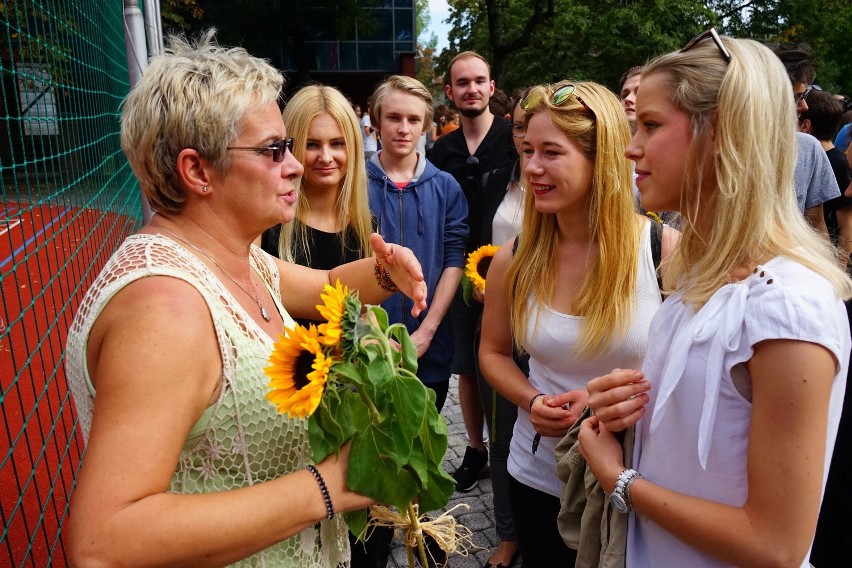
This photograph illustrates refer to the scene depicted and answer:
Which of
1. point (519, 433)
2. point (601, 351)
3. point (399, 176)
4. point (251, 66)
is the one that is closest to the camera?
point (251, 66)

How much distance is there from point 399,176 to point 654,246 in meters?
1.98

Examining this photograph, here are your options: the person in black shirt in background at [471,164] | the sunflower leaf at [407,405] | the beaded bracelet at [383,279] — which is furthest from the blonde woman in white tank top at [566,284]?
the person in black shirt in background at [471,164]

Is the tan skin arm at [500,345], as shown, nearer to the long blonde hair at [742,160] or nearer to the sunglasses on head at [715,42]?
the long blonde hair at [742,160]

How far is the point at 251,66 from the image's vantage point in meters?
1.73

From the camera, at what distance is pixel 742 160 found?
1510 millimetres

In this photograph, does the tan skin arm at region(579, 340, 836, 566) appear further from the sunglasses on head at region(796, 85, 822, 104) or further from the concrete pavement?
the sunglasses on head at region(796, 85, 822, 104)

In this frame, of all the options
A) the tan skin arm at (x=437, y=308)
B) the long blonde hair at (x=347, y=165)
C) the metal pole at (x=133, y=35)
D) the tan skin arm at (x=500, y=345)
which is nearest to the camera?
the tan skin arm at (x=500, y=345)

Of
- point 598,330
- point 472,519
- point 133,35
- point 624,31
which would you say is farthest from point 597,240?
point 624,31

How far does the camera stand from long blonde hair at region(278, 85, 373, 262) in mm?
3326

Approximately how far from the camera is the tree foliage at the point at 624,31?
2383 cm

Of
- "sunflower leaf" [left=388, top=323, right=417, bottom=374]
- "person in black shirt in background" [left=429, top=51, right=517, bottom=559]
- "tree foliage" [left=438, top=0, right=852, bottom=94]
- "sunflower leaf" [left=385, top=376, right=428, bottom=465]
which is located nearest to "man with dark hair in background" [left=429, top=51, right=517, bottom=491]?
"person in black shirt in background" [left=429, top=51, right=517, bottom=559]

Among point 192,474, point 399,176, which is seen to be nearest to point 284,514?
point 192,474

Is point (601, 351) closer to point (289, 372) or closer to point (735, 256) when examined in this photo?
point (735, 256)

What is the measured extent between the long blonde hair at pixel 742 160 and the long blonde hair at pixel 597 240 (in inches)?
27.5
